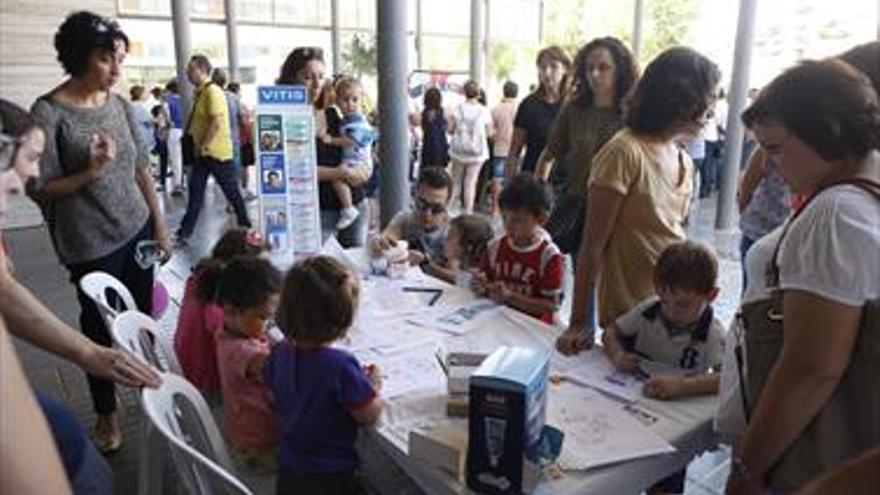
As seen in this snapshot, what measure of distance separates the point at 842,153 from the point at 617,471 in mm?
629

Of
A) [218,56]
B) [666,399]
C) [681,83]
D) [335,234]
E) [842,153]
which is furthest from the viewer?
[218,56]

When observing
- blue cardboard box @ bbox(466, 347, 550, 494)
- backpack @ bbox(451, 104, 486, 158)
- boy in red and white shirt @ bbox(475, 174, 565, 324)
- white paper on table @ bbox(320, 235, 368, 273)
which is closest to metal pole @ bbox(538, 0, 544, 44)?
backpack @ bbox(451, 104, 486, 158)

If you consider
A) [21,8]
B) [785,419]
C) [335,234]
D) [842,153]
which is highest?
[21,8]

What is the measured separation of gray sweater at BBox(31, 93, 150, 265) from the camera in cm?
206

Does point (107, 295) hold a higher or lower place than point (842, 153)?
lower

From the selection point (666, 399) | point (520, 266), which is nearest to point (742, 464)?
point (666, 399)

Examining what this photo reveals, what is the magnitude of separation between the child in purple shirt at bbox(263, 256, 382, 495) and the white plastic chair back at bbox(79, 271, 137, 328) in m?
0.67

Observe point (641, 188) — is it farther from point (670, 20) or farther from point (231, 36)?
point (670, 20)

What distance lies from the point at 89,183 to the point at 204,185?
3483mm

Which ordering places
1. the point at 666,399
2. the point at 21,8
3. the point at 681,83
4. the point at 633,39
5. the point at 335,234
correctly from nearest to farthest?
1. the point at 666,399
2. the point at 681,83
3. the point at 335,234
4. the point at 21,8
5. the point at 633,39

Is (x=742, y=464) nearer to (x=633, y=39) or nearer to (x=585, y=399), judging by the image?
(x=585, y=399)

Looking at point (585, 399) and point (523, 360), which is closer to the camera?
point (523, 360)

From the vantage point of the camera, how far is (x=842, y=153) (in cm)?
101

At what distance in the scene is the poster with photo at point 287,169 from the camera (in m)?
2.90
